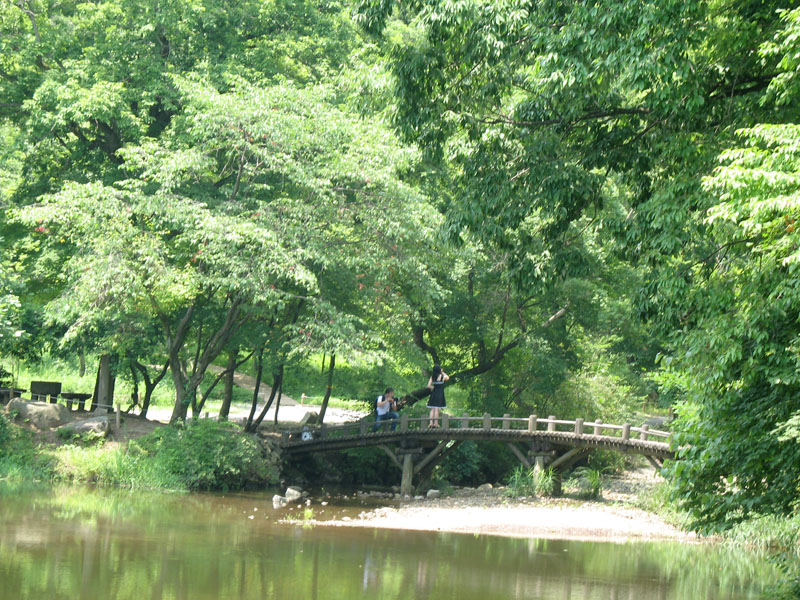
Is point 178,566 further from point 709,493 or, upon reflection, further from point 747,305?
point 747,305

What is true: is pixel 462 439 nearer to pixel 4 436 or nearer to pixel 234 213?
pixel 234 213

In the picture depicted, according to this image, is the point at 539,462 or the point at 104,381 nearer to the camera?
the point at 539,462

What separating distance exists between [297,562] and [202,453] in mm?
8049

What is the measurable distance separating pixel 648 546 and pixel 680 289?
7970 mm

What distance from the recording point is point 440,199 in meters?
24.0

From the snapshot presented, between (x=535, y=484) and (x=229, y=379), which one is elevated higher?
(x=229, y=379)

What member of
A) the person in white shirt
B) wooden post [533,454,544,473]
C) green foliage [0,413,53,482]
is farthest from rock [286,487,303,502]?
wooden post [533,454,544,473]

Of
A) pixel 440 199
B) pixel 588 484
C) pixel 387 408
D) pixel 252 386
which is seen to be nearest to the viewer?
pixel 588 484

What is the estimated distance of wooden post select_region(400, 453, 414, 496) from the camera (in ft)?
75.6

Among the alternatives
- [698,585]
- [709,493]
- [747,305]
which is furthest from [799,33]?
[698,585]

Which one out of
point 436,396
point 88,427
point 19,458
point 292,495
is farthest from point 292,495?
point 19,458

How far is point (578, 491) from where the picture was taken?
22906 mm

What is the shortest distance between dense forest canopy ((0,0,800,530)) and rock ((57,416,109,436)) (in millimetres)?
1826

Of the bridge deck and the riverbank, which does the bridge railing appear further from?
the riverbank
